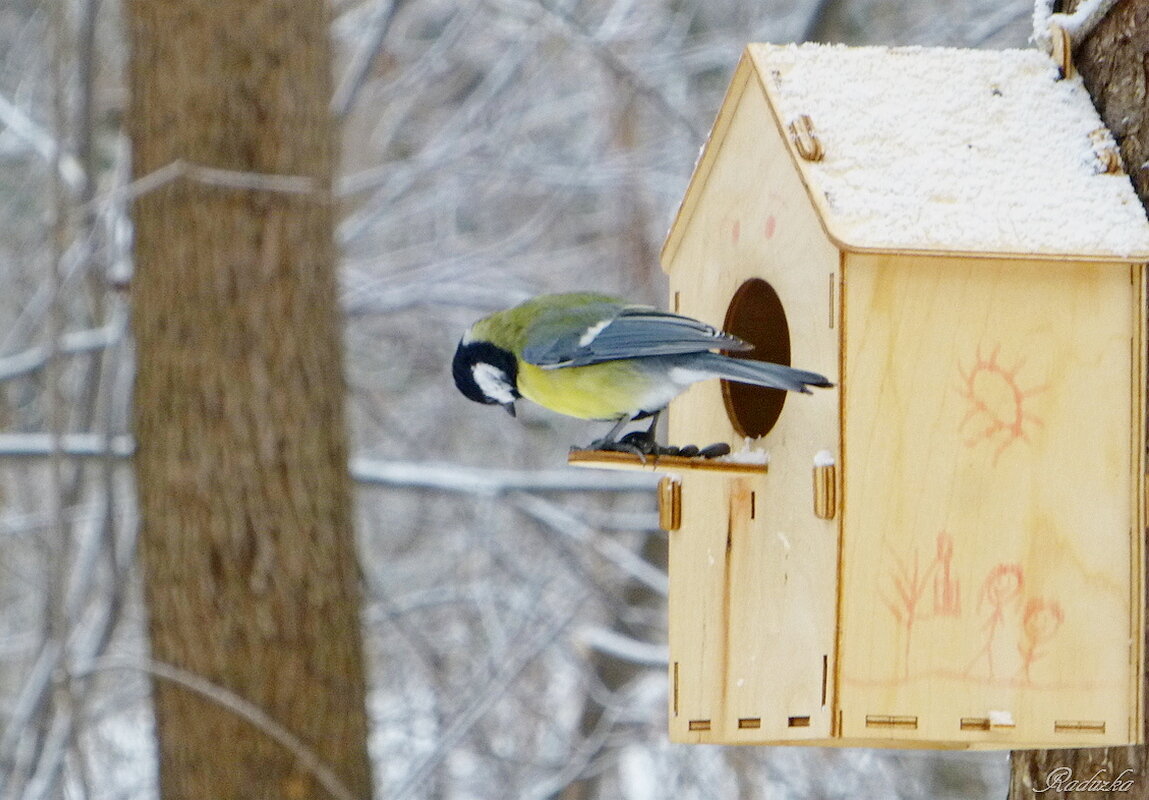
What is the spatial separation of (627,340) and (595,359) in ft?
0.37

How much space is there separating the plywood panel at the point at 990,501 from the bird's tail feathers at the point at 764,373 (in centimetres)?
9

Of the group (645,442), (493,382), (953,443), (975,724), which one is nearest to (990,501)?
(953,443)

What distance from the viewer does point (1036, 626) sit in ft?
6.99

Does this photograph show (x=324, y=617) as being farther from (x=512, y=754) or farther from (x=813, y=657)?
(x=512, y=754)

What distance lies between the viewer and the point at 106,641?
15.0ft

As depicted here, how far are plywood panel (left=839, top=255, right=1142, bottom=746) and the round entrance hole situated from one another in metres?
0.61

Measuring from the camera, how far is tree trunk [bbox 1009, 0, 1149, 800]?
234 cm

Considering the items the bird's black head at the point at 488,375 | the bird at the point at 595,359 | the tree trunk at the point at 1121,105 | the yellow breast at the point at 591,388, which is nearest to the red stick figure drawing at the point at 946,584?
the bird at the point at 595,359

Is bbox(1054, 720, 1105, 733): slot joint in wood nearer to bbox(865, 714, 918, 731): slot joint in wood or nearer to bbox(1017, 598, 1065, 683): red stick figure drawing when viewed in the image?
bbox(1017, 598, 1065, 683): red stick figure drawing

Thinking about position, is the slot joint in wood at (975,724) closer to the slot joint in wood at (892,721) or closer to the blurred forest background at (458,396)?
the slot joint in wood at (892,721)

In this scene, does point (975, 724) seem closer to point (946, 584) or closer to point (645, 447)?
point (946, 584)

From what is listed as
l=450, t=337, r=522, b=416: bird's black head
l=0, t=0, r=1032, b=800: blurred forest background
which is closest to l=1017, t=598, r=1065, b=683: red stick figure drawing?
l=450, t=337, r=522, b=416: bird's black head

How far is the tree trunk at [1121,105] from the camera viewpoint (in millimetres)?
2340


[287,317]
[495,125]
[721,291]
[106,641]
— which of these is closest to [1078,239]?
[721,291]
